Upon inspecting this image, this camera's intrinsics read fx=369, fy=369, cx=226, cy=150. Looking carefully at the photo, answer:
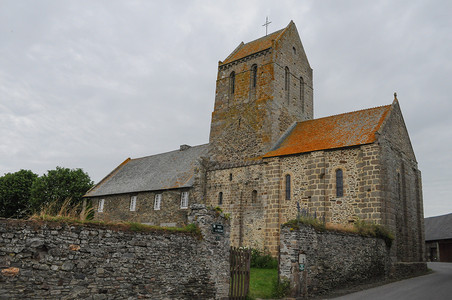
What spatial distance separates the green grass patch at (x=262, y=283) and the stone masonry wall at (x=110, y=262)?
206 cm

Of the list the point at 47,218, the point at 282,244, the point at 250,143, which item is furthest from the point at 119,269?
the point at 250,143

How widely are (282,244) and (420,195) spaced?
15648 mm

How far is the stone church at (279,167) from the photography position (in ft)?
67.6

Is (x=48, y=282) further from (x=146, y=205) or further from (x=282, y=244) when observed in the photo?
(x=146, y=205)

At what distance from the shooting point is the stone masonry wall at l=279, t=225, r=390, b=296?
547 inches

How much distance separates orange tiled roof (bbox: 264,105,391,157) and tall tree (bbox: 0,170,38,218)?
2831 centimetres

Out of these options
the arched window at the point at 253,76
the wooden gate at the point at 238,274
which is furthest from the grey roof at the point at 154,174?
the wooden gate at the point at 238,274

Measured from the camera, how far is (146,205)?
29.9 m

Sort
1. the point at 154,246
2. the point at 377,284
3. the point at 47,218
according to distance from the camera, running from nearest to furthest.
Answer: the point at 47,218, the point at 154,246, the point at 377,284

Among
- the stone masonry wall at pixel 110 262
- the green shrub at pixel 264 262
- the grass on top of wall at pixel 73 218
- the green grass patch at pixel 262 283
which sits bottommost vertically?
the green grass patch at pixel 262 283

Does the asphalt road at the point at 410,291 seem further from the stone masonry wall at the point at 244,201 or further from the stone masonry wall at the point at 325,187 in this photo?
the stone masonry wall at the point at 244,201

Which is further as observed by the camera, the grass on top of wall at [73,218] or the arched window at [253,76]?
the arched window at [253,76]

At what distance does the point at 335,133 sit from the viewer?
75.8 ft

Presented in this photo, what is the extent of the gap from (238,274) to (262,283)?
3362 mm
